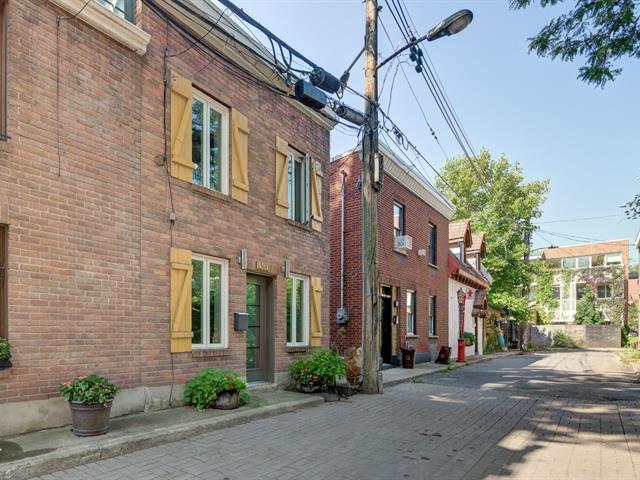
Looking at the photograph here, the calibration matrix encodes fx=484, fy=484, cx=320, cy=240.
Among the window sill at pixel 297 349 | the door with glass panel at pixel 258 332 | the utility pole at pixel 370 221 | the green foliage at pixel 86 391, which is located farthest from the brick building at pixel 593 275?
the green foliage at pixel 86 391

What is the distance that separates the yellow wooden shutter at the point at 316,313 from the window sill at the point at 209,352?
306 cm

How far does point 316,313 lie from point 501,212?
25128 millimetres

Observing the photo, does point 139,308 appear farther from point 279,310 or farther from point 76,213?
point 279,310

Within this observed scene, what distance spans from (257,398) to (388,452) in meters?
3.32

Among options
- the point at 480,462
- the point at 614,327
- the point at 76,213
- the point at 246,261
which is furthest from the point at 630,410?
the point at 614,327

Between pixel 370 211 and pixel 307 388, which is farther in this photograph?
pixel 370 211

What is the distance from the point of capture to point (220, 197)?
338 inches

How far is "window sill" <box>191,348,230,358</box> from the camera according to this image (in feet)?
26.1

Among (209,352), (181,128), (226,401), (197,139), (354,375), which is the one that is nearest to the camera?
(226,401)

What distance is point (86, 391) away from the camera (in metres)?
5.54

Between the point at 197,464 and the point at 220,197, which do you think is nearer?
the point at 197,464

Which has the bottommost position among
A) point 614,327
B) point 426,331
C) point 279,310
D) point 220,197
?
point 614,327

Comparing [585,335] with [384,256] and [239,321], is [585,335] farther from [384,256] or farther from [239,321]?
[239,321]

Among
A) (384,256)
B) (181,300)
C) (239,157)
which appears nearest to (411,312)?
(384,256)
